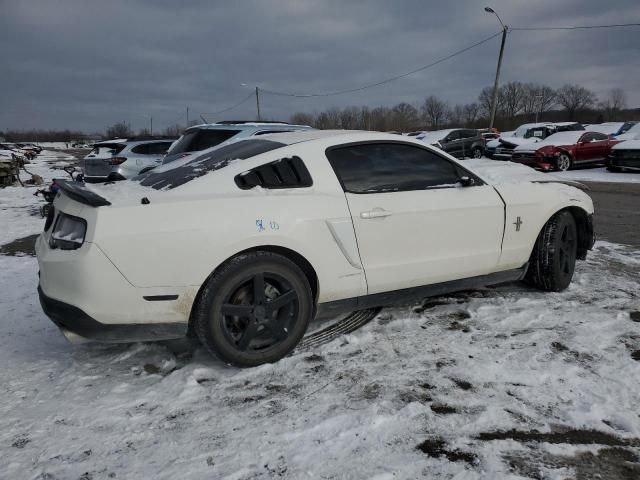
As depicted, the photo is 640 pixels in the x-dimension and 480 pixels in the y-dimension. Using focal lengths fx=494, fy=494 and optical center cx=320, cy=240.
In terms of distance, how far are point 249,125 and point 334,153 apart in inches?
181

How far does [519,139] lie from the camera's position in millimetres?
21266

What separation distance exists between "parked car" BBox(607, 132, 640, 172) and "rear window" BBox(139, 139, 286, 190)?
641 inches

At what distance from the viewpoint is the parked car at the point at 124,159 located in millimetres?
11391

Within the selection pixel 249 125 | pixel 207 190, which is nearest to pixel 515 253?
pixel 207 190

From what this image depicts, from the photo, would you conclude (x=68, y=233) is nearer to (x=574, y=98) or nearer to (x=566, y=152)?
(x=566, y=152)

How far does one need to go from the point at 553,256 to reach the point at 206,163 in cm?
298

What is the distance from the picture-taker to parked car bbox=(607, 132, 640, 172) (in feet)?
52.3

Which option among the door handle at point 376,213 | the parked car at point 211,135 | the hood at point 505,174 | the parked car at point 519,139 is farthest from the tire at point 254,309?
the parked car at point 519,139

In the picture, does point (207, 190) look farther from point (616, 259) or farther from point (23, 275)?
point (616, 259)

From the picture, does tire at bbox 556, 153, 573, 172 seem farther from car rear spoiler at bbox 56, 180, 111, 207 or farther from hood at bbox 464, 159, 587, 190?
car rear spoiler at bbox 56, 180, 111, 207

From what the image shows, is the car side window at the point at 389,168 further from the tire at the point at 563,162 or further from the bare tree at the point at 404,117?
Result: the bare tree at the point at 404,117

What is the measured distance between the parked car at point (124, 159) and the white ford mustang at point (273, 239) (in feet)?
26.9

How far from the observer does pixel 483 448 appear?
7.28ft

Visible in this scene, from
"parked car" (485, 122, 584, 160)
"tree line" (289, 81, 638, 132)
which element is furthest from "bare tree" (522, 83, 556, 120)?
"parked car" (485, 122, 584, 160)
